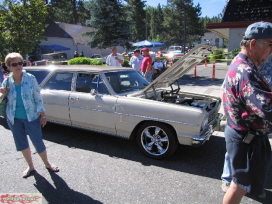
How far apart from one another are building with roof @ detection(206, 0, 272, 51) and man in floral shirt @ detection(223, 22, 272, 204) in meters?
9.82

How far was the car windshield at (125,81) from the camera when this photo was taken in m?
4.28

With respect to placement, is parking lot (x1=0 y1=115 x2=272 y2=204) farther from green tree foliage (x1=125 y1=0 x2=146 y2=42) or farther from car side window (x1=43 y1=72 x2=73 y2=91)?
green tree foliage (x1=125 y1=0 x2=146 y2=42)

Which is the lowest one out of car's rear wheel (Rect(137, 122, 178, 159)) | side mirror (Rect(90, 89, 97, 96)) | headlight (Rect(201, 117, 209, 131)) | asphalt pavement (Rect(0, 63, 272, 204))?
asphalt pavement (Rect(0, 63, 272, 204))

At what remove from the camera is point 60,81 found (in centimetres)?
476

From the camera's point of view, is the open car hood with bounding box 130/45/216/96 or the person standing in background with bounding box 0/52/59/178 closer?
the person standing in background with bounding box 0/52/59/178

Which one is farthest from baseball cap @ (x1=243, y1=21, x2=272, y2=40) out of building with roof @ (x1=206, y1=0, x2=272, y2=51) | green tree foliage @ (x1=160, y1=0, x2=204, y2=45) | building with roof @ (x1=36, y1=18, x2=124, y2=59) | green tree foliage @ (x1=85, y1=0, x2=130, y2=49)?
green tree foliage @ (x1=160, y1=0, x2=204, y2=45)

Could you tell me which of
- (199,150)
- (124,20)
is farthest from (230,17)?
(199,150)

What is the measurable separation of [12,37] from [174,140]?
589 inches

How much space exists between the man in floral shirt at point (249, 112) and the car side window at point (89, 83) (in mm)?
2625

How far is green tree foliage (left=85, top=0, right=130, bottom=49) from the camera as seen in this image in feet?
51.7

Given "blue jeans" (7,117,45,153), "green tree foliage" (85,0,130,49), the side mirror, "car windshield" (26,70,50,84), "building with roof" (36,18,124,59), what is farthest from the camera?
"building with roof" (36,18,124,59)

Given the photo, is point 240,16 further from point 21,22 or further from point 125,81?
point 21,22

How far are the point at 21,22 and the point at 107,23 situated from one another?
17.6 ft

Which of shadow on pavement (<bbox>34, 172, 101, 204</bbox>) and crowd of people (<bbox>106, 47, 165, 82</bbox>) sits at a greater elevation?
crowd of people (<bbox>106, 47, 165, 82</bbox>)
